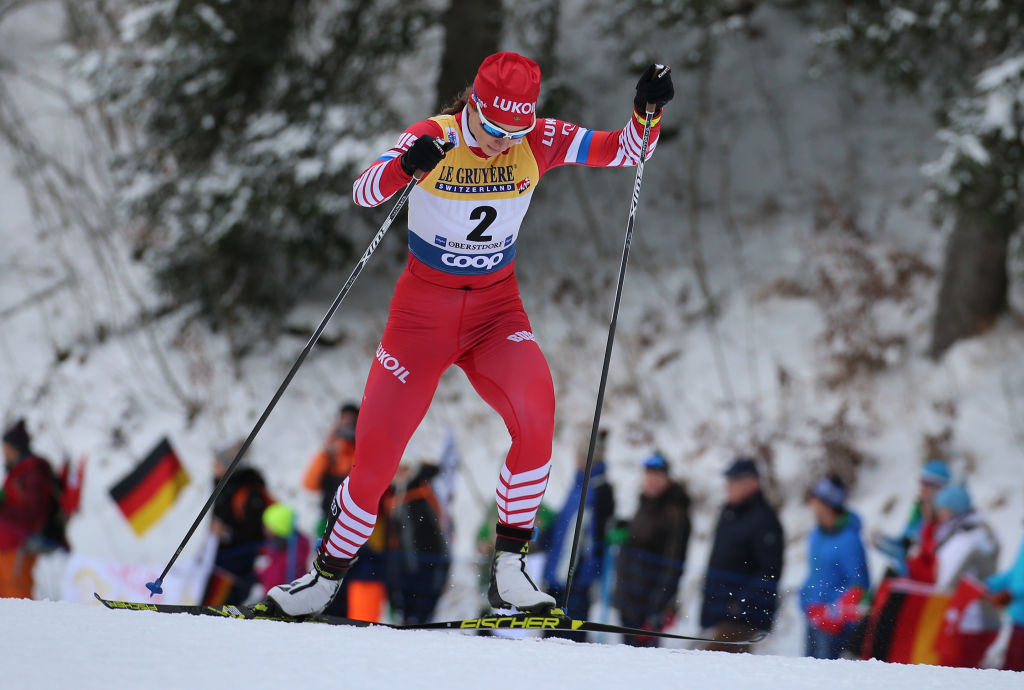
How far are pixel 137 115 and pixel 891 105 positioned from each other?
8.76 m

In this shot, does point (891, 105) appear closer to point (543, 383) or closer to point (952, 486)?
point (952, 486)

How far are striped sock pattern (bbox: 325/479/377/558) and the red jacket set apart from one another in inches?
149

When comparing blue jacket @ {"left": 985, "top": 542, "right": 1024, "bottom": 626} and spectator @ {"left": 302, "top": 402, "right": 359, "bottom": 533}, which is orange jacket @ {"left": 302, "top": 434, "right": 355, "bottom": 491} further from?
blue jacket @ {"left": 985, "top": 542, "right": 1024, "bottom": 626}

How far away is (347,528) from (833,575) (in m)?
2.49

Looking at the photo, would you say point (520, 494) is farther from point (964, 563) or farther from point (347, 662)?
point (964, 563)

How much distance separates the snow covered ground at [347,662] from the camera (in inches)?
85.3

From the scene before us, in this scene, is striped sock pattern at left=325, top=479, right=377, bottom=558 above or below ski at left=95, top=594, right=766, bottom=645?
above

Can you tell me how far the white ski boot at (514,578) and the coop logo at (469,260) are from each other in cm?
93

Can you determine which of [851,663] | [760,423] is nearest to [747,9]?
[760,423]

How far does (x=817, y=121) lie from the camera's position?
456 inches

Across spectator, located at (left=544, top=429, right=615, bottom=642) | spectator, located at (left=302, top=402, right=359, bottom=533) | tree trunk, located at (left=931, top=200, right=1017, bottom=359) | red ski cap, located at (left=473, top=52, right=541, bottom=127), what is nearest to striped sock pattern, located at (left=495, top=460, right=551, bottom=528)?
red ski cap, located at (left=473, top=52, right=541, bottom=127)

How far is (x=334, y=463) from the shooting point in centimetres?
562

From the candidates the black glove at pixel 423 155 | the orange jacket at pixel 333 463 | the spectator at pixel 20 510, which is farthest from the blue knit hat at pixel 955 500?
the spectator at pixel 20 510

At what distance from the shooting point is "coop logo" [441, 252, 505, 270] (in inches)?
126
